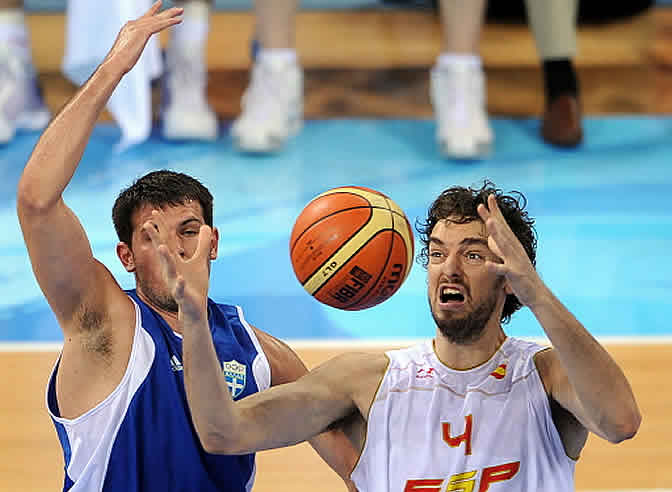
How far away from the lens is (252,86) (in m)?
6.22

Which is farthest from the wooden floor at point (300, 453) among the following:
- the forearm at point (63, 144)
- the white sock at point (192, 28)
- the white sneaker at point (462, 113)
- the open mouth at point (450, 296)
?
the white sock at point (192, 28)

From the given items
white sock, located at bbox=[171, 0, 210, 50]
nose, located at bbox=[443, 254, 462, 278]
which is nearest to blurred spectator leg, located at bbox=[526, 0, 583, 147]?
white sock, located at bbox=[171, 0, 210, 50]

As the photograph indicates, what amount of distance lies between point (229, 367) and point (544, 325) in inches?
36.1

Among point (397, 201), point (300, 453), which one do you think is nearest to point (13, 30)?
point (397, 201)

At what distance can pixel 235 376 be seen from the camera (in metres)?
2.79

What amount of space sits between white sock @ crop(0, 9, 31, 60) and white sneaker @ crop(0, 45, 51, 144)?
0.04m

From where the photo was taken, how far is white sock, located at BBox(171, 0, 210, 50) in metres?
6.27

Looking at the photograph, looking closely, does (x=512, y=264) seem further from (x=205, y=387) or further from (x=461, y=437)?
(x=205, y=387)

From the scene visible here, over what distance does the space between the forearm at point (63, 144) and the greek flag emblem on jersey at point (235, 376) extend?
0.64 m

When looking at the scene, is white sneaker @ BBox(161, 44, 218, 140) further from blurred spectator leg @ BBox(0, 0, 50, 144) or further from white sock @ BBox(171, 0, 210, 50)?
blurred spectator leg @ BBox(0, 0, 50, 144)

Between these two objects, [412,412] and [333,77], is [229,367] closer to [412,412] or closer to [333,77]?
[412,412]

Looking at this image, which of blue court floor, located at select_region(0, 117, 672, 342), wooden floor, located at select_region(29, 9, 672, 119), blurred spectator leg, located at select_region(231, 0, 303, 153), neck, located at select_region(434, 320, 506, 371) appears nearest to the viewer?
neck, located at select_region(434, 320, 506, 371)

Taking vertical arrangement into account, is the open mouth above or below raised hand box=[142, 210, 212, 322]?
below

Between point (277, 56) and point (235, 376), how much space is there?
3.60 meters
